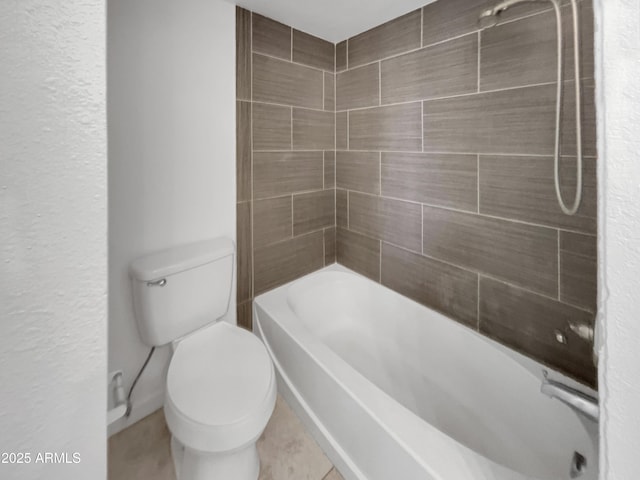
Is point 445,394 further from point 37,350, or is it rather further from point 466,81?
point 37,350

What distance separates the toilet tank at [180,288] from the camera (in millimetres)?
1297

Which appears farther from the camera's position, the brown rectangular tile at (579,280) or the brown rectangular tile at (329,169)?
the brown rectangular tile at (329,169)

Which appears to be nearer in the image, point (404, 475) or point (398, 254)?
point (404, 475)

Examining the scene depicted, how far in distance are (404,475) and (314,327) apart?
1.08 meters

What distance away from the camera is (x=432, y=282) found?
66.4 inches

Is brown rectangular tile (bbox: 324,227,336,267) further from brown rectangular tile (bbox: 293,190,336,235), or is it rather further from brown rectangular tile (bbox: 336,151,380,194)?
brown rectangular tile (bbox: 336,151,380,194)

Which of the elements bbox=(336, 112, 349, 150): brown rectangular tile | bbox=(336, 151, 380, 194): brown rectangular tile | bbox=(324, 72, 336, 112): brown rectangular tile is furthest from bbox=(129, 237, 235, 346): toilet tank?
bbox=(324, 72, 336, 112): brown rectangular tile

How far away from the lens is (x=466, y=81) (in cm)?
140

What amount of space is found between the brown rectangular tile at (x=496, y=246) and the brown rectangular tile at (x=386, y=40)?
0.92 metres

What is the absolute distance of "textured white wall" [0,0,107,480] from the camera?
0.32m

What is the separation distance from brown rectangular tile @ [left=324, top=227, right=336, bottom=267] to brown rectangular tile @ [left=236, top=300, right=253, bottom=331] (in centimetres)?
67

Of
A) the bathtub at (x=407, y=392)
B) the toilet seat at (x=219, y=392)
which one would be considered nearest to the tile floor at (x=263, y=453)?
the bathtub at (x=407, y=392)

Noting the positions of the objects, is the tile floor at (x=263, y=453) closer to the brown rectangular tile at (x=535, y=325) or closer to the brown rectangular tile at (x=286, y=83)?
the brown rectangular tile at (x=535, y=325)

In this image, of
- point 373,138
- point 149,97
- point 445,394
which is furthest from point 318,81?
point 445,394
